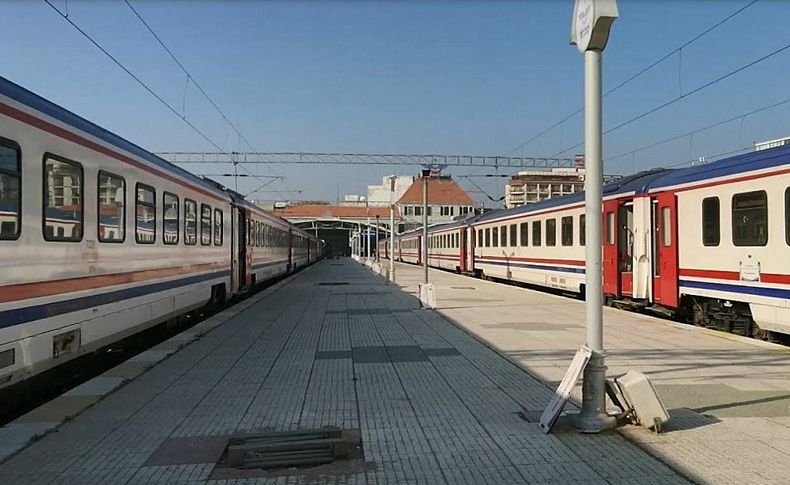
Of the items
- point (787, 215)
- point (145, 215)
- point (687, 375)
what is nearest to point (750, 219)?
point (787, 215)

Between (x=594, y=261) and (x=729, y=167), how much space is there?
7426 millimetres

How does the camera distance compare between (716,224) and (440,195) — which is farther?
(440,195)

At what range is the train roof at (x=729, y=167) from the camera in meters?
10.9

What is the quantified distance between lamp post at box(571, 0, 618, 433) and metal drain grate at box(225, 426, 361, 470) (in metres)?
2.13

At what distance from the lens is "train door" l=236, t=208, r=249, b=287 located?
849 inches

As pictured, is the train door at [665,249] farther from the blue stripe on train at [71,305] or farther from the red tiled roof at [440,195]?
the red tiled roof at [440,195]

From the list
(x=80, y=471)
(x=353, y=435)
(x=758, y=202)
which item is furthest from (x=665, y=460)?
(x=758, y=202)

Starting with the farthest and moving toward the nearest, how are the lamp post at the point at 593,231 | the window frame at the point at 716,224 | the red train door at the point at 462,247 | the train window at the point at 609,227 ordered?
the red train door at the point at 462,247 < the train window at the point at 609,227 < the window frame at the point at 716,224 < the lamp post at the point at 593,231

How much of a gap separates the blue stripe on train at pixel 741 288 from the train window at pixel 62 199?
33.2 ft

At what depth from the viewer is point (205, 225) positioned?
16.0 metres

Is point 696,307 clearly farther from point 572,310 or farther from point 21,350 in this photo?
point 21,350

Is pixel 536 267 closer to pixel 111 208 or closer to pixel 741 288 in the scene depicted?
pixel 741 288

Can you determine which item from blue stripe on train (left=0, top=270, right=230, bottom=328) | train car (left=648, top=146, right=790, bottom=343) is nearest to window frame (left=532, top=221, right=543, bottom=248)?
train car (left=648, top=146, right=790, bottom=343)

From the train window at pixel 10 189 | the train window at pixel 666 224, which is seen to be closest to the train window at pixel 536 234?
the train window at pixel 666 224
